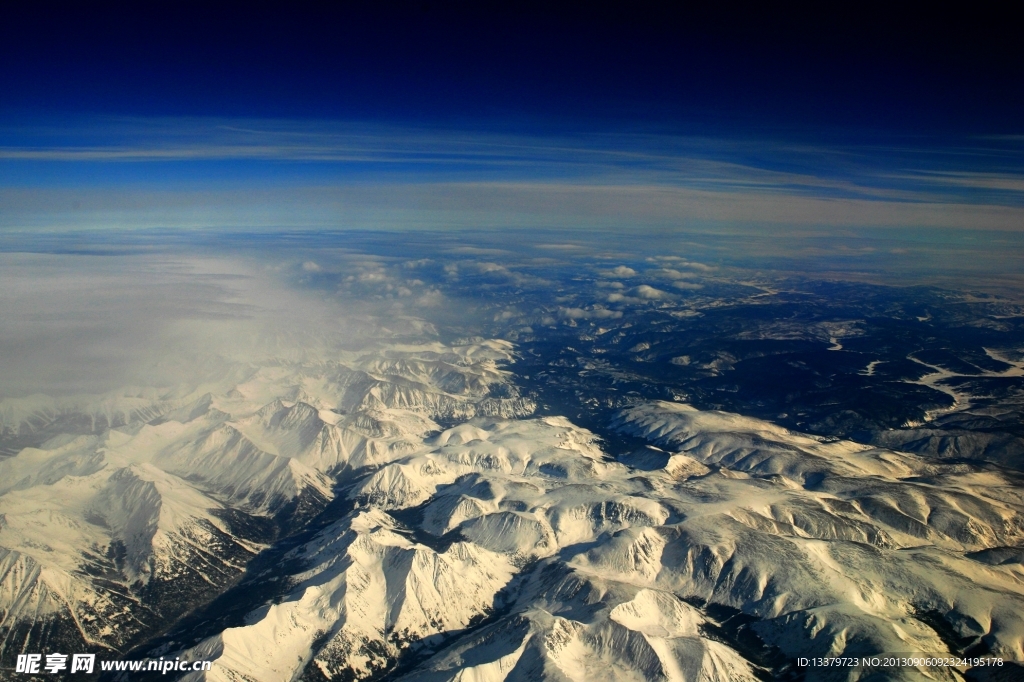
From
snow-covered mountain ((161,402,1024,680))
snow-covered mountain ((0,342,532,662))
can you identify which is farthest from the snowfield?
snow-covered mountain ((0,342,532,662))

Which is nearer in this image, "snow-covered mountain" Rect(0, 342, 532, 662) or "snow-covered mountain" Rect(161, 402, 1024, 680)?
"snow-covered mountain" Rect(161, 402, 1024, 680)

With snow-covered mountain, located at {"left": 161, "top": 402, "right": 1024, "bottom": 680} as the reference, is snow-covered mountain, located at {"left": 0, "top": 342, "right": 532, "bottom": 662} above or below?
Result: below

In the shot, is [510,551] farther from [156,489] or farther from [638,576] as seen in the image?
[156,489]

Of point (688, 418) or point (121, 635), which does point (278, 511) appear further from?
point (688, 418)

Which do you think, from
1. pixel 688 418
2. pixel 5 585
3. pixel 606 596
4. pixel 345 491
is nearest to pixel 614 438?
pixel 688 418

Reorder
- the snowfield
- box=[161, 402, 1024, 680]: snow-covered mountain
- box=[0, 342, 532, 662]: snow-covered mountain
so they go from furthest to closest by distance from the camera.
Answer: box=[0, 342, 532, 662]: snow-covered mountain → the snowfield → box=[161, 402, 1024, 680]: snow-covered mountain

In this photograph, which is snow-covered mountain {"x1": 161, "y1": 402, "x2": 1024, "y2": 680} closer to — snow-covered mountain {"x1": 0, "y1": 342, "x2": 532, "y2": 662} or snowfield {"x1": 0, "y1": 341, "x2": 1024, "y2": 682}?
snowfield {"x1": 0, "y1": 341, "x2": 1024, "y2": 682}

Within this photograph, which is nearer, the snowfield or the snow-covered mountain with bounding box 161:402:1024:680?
the snow-covered mountain with bounding box 161:402:1024:680

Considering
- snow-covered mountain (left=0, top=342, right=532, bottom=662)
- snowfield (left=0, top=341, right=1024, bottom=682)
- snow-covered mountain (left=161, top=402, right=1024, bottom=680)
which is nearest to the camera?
snow-covered mountain (left=161, top=402, right=1024, bottom=680)

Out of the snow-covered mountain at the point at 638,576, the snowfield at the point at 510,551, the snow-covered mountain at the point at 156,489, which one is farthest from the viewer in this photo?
the snow-covered mountain at the point at 156,489

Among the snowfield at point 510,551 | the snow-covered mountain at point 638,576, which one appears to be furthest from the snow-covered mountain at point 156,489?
the snow-covered mountain at point 638,576

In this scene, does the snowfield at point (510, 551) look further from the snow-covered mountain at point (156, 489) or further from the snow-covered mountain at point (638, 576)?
the snow-covered mountain at point (156, 489)
